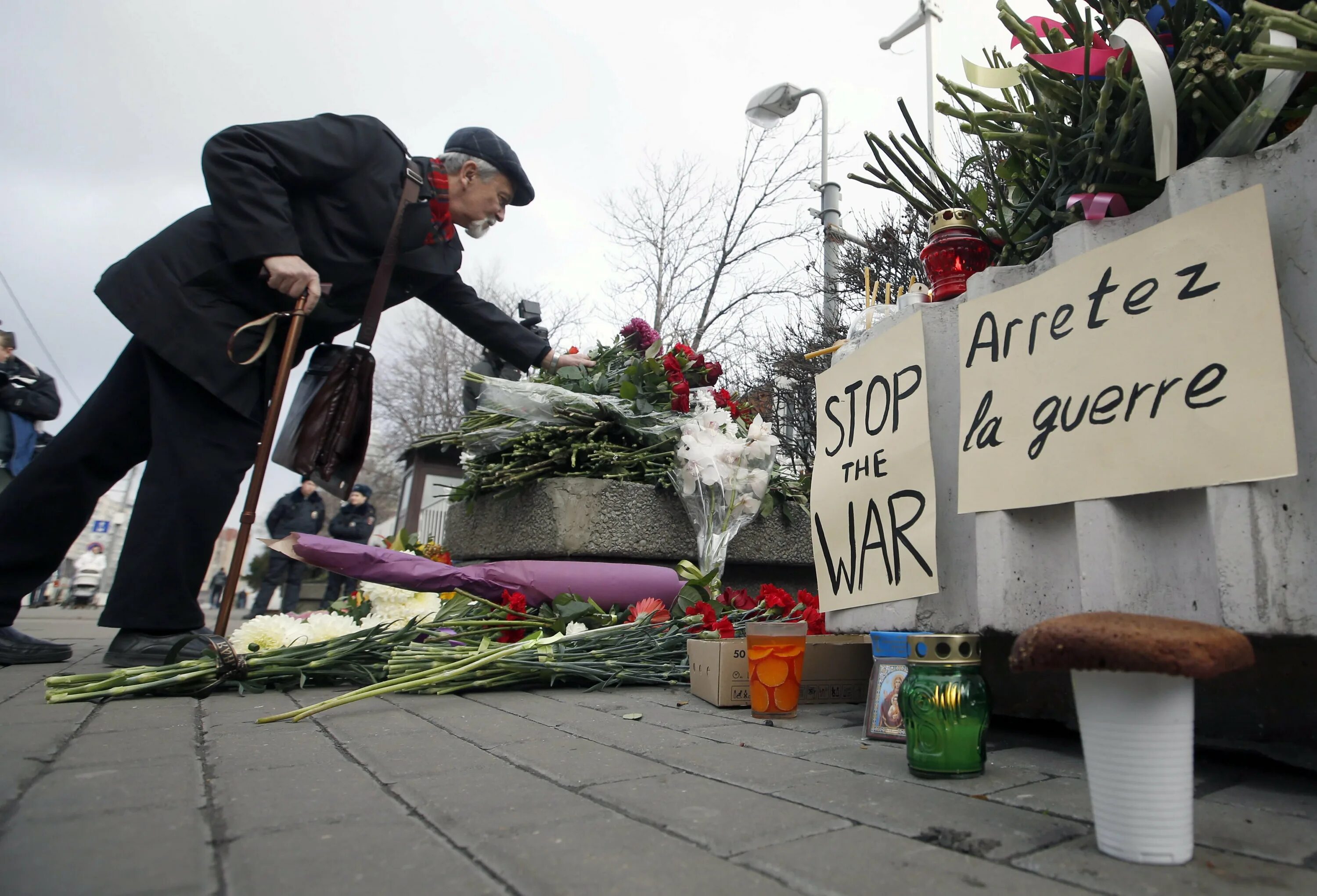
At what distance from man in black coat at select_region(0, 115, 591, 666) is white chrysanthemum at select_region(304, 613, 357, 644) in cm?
36

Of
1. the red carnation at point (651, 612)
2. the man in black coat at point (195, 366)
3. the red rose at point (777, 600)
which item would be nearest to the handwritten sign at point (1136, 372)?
the red rose at point (777, 600)

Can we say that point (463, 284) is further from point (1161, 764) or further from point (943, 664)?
point (1161, 764)

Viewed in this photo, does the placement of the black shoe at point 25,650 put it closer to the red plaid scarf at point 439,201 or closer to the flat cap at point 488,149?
the red plaid scarf at point 439,201

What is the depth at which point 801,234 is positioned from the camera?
13367 mm

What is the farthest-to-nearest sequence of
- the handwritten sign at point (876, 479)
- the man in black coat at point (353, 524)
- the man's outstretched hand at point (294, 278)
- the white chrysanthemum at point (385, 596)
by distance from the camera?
the man in black coat at point (353, 524) < the white chrysanthemum at point (385, 596) < the man's outstretched hand at point (294, 278) < the handwritten sign at point (876, 479)

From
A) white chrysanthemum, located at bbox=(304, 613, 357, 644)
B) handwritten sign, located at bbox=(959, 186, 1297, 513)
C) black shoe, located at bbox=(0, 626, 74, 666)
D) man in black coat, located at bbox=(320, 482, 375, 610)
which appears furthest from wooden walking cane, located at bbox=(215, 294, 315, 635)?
man in black coat, located at bbox=(320, 482, 375, 610)

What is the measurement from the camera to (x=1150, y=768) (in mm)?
959

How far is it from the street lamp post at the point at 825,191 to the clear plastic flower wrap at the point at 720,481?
12.5 ft

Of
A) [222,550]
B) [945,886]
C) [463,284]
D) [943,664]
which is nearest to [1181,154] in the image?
[943,664]

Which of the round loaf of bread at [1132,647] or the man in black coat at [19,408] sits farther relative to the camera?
the man in black coat at [19,408]

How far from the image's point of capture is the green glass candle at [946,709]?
1.39 meters

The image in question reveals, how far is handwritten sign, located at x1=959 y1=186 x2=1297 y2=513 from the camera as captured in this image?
1.21 metres

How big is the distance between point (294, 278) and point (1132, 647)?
2.71m

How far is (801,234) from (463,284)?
10.7m
